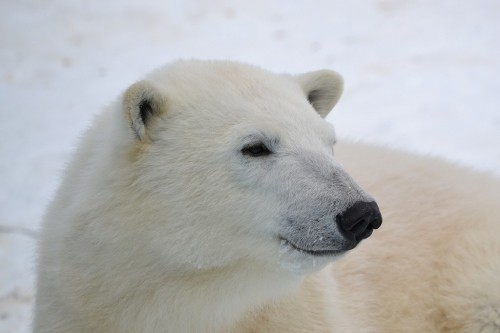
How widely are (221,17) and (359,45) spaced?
1954 millimetres

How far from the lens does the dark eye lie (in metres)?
3.04

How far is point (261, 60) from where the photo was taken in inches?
349

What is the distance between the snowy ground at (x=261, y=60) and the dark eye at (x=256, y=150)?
129 inches

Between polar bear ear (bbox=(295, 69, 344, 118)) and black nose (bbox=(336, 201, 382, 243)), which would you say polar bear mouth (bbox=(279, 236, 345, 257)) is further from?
polar bear ear (bbox=(295, 69, 344, 118))

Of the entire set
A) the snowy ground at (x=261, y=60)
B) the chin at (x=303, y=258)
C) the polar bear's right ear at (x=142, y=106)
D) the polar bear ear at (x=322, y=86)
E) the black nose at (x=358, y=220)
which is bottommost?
the snowy ground at (x=261, y=60)

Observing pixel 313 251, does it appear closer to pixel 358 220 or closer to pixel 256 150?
pixel 358 220

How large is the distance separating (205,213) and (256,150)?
0.34 meters

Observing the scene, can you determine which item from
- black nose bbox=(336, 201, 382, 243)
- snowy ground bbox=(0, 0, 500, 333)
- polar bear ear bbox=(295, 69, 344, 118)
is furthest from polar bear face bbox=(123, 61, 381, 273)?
snowy ground bbox=(0, 0, 500, 333)

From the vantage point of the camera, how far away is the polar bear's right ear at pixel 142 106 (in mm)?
3002

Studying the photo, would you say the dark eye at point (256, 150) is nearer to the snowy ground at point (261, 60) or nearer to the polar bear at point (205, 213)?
the polar bear at point (205, 213)

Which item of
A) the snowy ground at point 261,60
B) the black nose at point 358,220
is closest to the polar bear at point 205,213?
the black nose at point 358,220

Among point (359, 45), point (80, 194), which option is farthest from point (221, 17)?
point (80, 194)

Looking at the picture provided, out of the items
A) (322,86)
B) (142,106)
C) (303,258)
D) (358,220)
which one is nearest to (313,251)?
(303,258)

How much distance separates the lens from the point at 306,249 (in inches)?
114
